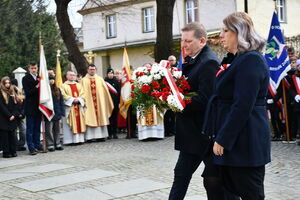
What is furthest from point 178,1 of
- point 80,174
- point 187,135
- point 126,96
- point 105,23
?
point 187,135

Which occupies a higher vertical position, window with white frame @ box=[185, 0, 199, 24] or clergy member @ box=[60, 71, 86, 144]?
window with white frame @ box=[185, 0, 199, 24]

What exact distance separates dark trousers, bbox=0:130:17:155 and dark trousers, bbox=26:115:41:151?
342mm

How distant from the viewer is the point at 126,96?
45.3 ft

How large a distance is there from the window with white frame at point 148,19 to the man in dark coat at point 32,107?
22.5 m

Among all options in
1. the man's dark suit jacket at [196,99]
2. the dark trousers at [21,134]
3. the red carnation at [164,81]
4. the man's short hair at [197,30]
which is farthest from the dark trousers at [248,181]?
the dark trousers at [21,134]

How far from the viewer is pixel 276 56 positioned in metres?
11.5

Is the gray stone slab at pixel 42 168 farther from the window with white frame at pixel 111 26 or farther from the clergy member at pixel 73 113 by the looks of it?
the window with white frame at pixel 111 26

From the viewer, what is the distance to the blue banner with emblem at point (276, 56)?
1130 cm

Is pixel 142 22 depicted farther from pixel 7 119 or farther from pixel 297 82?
pixel 297 82

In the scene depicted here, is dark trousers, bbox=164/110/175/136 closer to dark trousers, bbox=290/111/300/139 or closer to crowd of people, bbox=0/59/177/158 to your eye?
crowd of people, bbox=0/59/177/158

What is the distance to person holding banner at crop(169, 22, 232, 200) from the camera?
4.50m

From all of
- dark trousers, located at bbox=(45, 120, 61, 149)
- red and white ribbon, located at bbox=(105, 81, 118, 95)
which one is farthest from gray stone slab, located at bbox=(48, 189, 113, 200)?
red and white ribbon, located at bbox=(105, 81, 118, 95)

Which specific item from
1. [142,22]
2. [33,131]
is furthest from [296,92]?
[142,22]

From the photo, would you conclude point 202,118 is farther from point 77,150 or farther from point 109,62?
point 109,62
